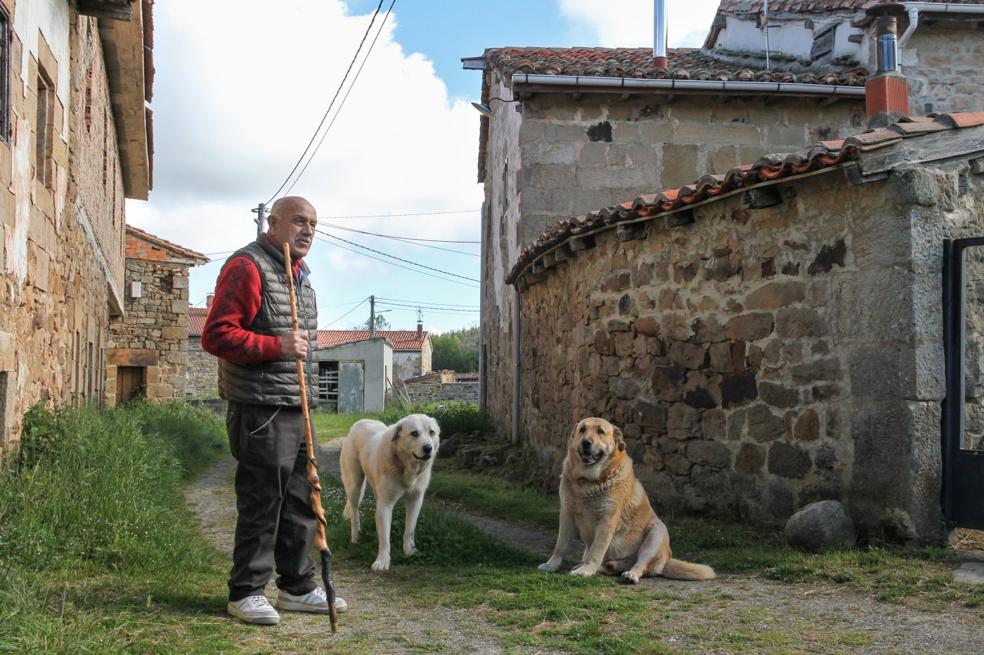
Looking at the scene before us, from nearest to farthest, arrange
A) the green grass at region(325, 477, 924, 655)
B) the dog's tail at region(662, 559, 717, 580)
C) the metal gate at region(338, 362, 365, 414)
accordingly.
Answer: the green grass at region(325, 477, 924, 655) < the dog's tail at region(662, 559, 717, 580) < the metal gate at region(338, 362, 365, 414)

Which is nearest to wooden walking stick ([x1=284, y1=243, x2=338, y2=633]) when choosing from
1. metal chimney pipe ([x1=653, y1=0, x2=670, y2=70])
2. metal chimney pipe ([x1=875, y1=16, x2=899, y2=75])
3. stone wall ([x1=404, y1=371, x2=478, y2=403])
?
metal chimney pipe ([x1=875, y1=16, x2=899, y2=75])

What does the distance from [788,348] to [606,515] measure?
75.8 inches

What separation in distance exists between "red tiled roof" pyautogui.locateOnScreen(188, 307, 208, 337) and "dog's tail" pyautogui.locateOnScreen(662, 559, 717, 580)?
107 ft

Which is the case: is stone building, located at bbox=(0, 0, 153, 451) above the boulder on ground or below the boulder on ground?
above

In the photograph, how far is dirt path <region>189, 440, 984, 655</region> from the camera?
385cm

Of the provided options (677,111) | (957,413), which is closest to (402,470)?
(957,413)

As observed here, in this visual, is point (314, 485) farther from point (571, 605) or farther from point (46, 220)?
point (46, 220)

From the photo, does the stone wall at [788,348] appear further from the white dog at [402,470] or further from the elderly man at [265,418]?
the elderly man at [265,418]

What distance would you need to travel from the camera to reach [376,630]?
161 inches

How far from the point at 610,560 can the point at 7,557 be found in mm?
3308

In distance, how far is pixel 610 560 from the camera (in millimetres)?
5477

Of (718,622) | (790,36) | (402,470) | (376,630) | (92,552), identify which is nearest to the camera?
(376,630)

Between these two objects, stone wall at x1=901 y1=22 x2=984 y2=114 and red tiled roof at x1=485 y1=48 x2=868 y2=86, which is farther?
stone wall at x1=901 y1=22 x2=984 y2=114

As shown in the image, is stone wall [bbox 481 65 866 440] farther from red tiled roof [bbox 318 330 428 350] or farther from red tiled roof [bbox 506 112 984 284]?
red tiled roof [bbox 318 330 428 350]
